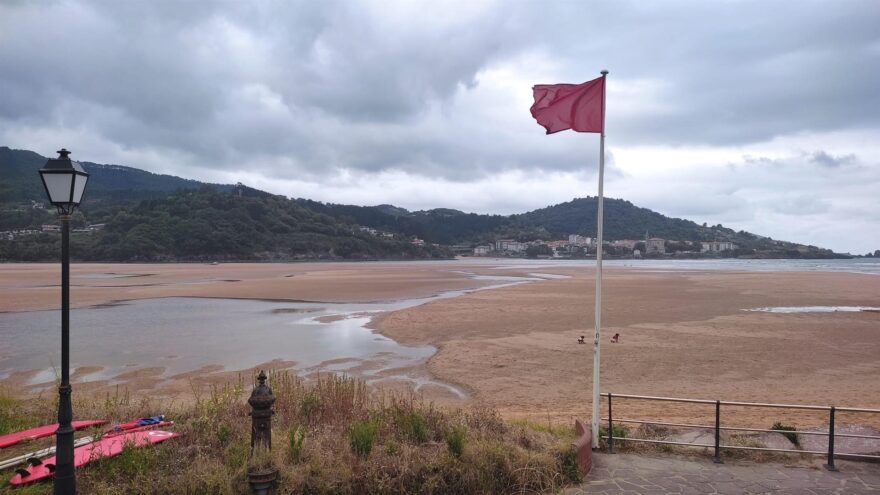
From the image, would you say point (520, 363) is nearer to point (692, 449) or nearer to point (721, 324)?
point (692, 449)

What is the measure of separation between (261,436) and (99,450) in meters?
1.79

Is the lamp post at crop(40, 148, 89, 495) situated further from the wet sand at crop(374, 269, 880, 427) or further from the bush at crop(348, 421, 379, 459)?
the wet sand at crop(374, 269, 880, 427)

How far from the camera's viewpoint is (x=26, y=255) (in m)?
92.8

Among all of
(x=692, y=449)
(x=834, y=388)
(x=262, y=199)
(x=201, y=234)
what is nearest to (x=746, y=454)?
(x=692, y=449)

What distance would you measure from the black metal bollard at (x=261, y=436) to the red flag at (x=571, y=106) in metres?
4.82

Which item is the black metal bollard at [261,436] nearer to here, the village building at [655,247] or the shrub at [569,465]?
the shrub at [569,465]

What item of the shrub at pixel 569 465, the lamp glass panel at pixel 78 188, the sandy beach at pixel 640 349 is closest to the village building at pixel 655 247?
the sandy beach at pixel 640 349

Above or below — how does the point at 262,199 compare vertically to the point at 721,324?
above

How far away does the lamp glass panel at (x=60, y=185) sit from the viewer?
17.2 ft

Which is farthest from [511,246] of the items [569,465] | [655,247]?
[569,465]

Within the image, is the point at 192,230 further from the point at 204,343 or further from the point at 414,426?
the point at 414,426

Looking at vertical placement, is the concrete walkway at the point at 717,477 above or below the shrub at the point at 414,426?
below

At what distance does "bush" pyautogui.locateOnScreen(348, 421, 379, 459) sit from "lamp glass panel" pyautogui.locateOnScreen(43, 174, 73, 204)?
3.72 metres

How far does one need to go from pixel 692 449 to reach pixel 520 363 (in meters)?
8.69
